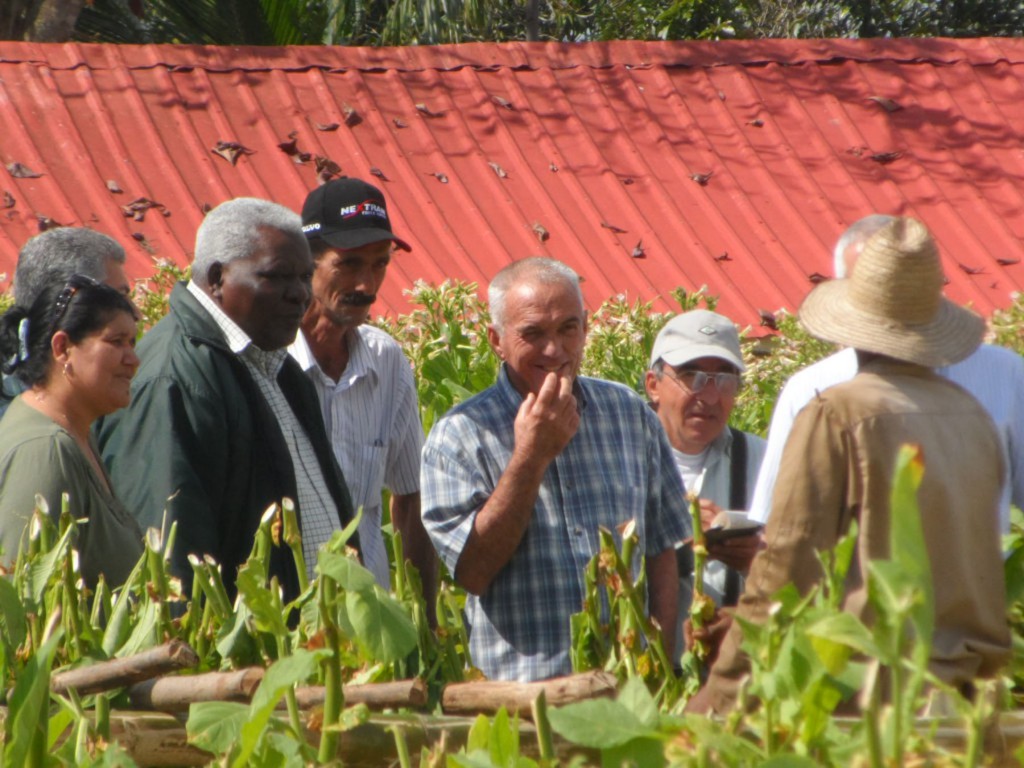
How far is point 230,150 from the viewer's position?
24.3 feet

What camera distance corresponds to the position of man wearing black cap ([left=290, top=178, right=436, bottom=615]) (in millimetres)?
3605

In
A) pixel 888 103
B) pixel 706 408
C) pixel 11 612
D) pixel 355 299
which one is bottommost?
pixel 11 612

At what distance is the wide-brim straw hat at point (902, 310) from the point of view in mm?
1928

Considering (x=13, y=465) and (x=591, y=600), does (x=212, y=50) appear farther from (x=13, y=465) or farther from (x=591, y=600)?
(x=591, y=600)

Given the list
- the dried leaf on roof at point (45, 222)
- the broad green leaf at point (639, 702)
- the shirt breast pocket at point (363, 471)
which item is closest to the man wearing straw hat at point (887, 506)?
the broad green leaf at point (639, 702)

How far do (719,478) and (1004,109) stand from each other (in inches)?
A: 226

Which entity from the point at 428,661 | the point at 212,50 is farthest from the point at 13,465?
the point at 212,50

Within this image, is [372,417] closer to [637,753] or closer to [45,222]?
[637,753]

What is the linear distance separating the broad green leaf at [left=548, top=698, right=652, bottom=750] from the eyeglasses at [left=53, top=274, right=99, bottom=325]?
81.7 inches

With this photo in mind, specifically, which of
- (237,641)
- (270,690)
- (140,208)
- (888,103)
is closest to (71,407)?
(237,641)

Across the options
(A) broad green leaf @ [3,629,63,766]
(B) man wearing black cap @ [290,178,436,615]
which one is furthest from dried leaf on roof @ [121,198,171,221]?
(A) broad green leaf @ [3,629,63,766]

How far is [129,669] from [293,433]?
5.62 ft

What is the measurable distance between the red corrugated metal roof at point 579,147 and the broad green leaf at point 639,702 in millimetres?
5221

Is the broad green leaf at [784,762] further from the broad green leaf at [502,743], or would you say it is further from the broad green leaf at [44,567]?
the broad green leaf at [44,567]
